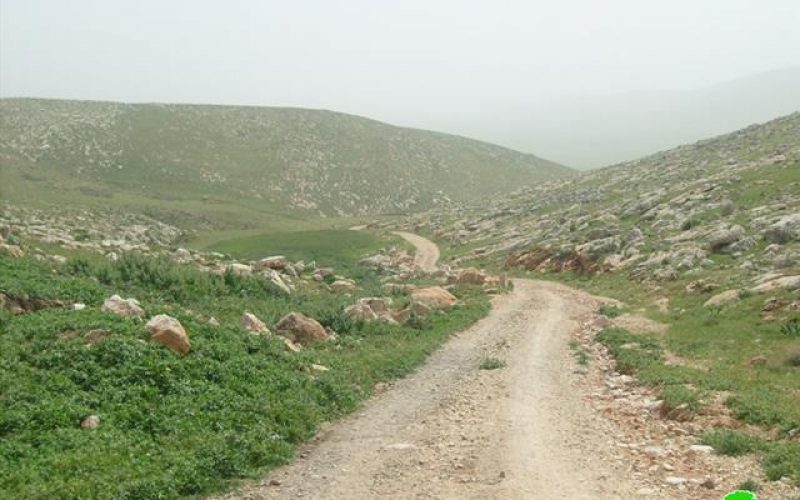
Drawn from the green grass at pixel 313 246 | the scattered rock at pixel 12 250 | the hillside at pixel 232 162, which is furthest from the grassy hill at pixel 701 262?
the hillside at pixel 232 162

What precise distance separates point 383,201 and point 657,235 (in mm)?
84105

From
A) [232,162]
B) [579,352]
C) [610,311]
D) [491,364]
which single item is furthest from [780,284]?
[232,162]

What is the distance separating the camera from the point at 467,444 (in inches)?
558

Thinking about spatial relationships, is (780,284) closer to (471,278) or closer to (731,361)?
(731,361)

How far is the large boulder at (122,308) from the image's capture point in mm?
18297

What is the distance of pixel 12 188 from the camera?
7838 centimetres

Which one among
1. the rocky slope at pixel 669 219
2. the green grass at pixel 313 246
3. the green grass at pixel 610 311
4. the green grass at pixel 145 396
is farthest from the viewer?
the green grass at pixel 313 246

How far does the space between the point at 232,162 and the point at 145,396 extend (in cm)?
11804

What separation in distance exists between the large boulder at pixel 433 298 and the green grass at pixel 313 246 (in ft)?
62.0

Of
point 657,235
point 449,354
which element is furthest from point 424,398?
point 657,235

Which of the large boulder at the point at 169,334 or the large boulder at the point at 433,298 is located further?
the large boulder at the point at 433,298

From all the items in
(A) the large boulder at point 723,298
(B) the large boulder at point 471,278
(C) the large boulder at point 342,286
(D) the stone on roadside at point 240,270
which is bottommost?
(C) the large boulder at point 342,286

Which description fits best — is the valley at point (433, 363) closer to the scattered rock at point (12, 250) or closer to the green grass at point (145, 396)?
the green grass at point (145, 396)

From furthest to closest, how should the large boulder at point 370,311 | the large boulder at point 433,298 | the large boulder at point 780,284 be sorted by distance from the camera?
the large boulder at point 433,298 → the large boulder at point 370,311 → the large boulder at point 780,284
